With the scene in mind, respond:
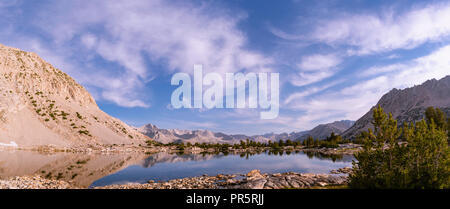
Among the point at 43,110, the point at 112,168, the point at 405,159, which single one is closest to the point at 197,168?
the point at 112,168

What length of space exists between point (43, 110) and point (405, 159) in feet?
539

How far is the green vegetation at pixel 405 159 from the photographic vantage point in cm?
1694

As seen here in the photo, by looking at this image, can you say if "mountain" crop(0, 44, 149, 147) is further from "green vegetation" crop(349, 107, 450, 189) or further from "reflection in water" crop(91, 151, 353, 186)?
"green vegetation" crop(349, 107, 450, 189)

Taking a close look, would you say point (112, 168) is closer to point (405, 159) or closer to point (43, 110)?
point (405, 159)

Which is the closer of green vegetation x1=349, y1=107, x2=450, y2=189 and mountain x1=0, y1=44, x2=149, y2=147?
green vegetation x1=349, y1=107, x2=450, y2=189

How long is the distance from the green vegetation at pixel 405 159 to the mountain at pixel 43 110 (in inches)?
4879

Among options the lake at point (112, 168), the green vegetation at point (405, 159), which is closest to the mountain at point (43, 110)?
the lake at point (112, 168)

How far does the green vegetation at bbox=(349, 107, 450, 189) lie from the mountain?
124 m

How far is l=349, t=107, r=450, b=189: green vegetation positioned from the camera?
16.9 meters

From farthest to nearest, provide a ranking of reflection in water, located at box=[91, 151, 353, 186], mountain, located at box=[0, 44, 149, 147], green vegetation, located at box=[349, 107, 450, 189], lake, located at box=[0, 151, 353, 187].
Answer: mountain, located at box=[0, 44, 149, 147]
reflection in water, located at box=[91, 151, 353, 186]
lake, located at box=[0, 151, 353, 187]
green vegetation, located at box=[349, 107, 450, 189]

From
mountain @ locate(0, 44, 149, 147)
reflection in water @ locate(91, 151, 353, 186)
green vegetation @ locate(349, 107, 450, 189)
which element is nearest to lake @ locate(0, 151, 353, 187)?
reflection in water @ locate(91, 151, 353, 186)
